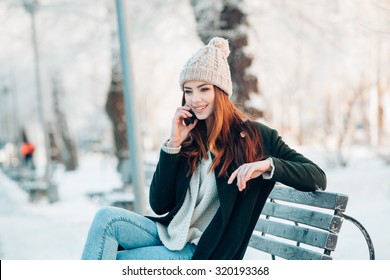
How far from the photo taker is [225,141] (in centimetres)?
282

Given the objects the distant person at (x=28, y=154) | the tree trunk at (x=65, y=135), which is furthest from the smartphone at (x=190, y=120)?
the tree trunk at (x=65, y=135)

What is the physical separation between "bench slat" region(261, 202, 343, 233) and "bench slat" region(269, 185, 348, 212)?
0.15 feet

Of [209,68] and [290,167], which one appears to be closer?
[290,167]

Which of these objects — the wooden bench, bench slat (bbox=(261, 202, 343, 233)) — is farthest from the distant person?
bench slat (bbox=(261, 202, 343, 233))

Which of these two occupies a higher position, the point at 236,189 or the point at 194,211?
the point at 236,189

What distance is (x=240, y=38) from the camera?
916cm

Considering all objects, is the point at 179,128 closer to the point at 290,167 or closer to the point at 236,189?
the point at 236,189

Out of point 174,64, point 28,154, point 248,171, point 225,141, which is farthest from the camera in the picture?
point 28,154

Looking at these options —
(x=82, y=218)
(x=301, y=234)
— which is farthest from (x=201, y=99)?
(x=82, y=218)

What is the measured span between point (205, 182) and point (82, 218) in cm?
697

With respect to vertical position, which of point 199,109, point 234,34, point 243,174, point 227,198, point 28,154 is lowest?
point 28,154

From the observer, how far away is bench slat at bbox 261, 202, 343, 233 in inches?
104
